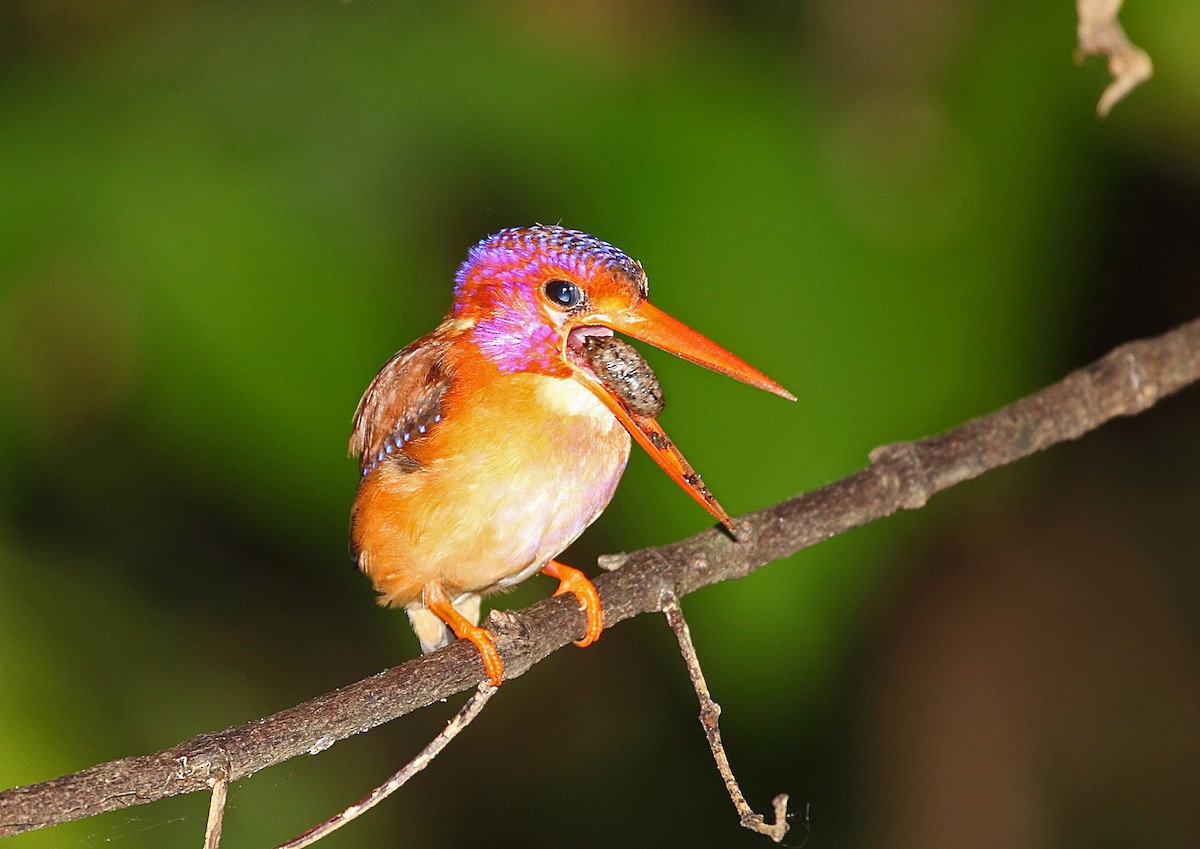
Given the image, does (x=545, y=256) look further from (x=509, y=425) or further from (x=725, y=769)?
(x=725, y=769)

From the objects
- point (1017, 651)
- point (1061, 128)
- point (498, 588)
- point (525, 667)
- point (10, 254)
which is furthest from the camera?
point (1017, 651)

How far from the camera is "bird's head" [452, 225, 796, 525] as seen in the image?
1715 millimetres

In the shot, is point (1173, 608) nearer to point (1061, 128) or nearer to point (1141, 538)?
point (1141, 538)

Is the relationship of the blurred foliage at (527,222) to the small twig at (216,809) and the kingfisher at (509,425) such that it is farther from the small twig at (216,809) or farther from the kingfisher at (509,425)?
the small twig at (216,809)

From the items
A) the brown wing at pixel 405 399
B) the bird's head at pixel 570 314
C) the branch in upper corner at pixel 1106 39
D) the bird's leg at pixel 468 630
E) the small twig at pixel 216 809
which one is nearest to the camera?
the small twig at pixel 216 809

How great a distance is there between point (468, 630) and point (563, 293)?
0.54 metres

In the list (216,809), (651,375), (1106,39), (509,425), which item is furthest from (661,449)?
(1106,39)

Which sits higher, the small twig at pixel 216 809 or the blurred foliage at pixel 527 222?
the blurred foliage at pixel 527 222

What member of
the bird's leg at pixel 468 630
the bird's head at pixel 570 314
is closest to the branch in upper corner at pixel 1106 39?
the bird's head at pixel 570 314

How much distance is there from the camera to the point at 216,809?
1.61 metres

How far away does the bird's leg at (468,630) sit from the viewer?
195 cm

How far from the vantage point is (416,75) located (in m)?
2.82

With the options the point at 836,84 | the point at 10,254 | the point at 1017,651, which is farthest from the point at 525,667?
the point at 1017,651

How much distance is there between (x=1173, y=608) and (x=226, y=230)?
3078mm
